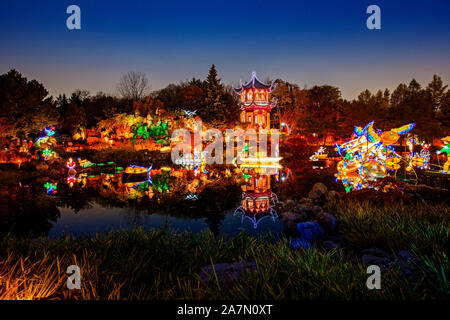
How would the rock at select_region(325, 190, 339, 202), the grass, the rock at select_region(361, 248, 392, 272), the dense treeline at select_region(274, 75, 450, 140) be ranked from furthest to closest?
the dense treeline at select_region(274, 75, 450, 140) < the rock at select_region(325, 190, 339, 202) < the grass < the rock at select_region(361, 248, 392, 272)

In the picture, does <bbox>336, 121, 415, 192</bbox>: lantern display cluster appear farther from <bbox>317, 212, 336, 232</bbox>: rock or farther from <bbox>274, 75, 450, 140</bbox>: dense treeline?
<bbox>274, 75, 450, 140</bbox>: dense treeline

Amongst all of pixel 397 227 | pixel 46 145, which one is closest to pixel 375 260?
pixel 397 227

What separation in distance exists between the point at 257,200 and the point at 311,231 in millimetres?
3654

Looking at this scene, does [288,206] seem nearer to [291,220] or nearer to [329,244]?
[291,220]

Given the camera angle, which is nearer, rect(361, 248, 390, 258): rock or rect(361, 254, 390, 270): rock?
rect(361, 254, 390, 270): rock

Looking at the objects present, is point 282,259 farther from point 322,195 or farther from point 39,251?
point 322,195

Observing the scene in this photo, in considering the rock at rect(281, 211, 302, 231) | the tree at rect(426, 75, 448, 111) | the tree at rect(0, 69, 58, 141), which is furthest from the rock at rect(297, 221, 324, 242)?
the tree at rect(426, 75, 448, 111)

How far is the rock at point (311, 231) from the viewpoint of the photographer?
18.0 feet

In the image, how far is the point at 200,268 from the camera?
3768 millimetres

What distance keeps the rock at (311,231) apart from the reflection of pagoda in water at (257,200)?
1.24m

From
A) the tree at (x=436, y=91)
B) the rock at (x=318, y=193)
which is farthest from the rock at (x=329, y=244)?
the tree at (x=436, y=91)

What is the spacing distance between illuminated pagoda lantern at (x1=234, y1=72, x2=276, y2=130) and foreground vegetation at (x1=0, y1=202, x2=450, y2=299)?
79.2 ft

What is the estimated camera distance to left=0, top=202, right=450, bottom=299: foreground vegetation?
279cm

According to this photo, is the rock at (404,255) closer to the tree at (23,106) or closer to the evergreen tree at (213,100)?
the tree at (23,106)
